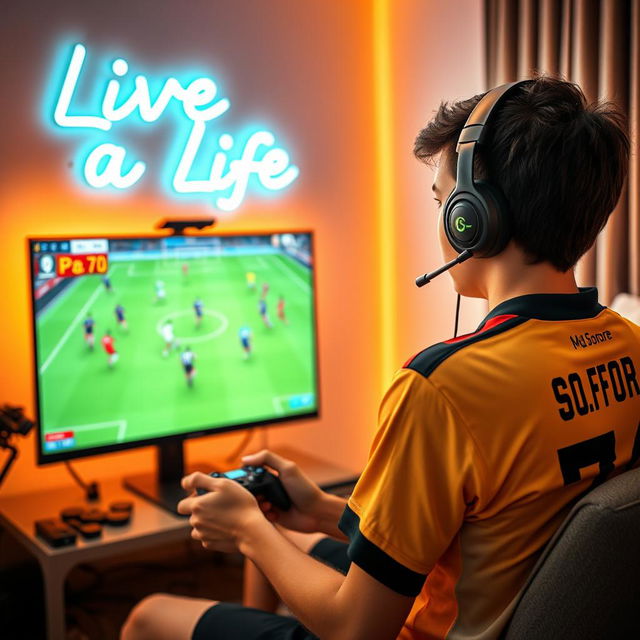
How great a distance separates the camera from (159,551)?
2.72m

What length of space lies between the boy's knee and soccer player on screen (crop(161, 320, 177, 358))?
0.84 meters

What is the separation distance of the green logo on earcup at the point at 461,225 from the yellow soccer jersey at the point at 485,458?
11 centimetres

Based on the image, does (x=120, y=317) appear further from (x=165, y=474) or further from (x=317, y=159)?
(x=317, y=159)

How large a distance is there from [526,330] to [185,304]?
1.39m

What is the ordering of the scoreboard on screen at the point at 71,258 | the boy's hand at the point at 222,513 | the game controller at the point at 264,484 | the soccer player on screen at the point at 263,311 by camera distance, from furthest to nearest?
the soccer player on screen at the point at 263,311
the scoreboard on screen at the point at 71,258
the game controller at the point at 264,484
the boy's hand at the point at 222,513

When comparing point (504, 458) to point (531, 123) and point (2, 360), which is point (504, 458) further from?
point (2, 360)

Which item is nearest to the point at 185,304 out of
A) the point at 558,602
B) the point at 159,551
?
the point at 159,551

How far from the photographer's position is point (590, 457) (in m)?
1.02

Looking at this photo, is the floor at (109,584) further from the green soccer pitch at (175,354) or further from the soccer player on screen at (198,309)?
the soccer player on screen at (198,309)

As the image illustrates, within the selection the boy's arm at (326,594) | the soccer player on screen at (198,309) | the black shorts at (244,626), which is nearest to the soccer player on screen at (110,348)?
the soccer player on screen at (198,309)

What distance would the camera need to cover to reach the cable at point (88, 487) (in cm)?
221

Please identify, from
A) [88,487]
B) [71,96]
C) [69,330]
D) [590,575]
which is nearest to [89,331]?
[69,330]

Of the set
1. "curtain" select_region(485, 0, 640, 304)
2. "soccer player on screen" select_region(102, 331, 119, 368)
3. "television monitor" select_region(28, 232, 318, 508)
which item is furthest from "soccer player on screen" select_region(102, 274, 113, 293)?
"curtain" select_region(485, 0, 640, 304)

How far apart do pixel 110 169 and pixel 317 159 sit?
0.78 meters
